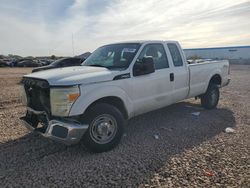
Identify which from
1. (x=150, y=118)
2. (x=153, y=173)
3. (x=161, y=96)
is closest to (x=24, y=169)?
(x=153, y=173)

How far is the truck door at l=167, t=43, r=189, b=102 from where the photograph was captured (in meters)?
5.84

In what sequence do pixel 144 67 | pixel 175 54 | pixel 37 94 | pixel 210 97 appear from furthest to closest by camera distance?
pixel 210 97
pixel 175 54
pixel 144 67
pixel 37 94

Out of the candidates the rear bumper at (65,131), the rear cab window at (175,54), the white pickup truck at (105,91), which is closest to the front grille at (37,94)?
the white pickup truck at (105,91)

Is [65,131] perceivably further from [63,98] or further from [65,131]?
[63,98]

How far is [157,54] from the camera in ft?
18.5

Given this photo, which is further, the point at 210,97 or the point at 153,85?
the point at 210,97

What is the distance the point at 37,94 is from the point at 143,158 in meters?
2.15

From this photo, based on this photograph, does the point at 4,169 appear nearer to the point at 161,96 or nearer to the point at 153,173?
the point at 153,173

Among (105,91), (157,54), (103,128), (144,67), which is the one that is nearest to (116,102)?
(105,91)

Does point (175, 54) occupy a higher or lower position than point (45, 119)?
higher

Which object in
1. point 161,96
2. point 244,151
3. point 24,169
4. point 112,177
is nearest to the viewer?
point 112,177

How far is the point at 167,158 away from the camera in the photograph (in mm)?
4133

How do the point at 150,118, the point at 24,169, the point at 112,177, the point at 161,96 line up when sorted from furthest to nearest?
the point at 150,118 < the point at 161,96 < the point at 24,169 < the point at 112,177

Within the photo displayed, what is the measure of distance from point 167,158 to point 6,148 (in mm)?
2905
